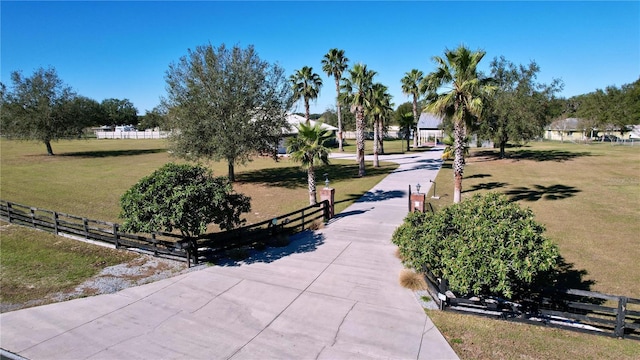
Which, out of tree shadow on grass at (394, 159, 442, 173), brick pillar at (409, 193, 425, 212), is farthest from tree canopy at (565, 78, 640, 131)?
brick pillar at (409, 193, 425, 212)

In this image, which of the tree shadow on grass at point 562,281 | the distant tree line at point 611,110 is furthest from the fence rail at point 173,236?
the distant tree line at point 611,110

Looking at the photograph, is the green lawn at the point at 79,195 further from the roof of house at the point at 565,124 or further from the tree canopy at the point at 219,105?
the roof of house at the point at 565,124

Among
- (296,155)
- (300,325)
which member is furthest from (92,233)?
(300,325)

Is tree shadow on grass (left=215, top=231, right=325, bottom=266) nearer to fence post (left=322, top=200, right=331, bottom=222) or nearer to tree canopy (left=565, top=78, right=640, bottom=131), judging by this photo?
fence post (left=322, top=200, right=331, bottom=222)

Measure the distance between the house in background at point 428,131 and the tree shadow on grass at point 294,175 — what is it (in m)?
30.9

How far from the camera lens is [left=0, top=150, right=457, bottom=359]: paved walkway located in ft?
24.2

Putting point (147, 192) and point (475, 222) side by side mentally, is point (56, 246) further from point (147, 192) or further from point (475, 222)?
point (475, 222)

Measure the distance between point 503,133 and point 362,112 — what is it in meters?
15.0

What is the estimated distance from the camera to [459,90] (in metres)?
17.5

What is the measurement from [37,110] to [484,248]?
53.3 metres

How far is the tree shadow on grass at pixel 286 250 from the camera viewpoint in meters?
12.3

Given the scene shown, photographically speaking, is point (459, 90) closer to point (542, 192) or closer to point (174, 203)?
point (542, 192)

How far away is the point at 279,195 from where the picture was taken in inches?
947

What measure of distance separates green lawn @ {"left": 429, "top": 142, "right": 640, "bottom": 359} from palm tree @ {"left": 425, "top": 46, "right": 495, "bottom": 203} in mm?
4849
